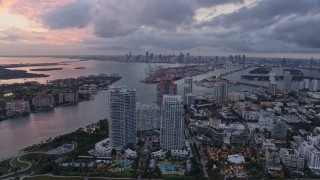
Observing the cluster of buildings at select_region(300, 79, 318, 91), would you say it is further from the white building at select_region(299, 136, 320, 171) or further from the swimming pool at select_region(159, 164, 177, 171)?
the swimming pool at select_region(159, 164, 177, 171)

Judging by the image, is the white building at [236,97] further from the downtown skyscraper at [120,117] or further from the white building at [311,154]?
the downtown skyscraper at [120,117]

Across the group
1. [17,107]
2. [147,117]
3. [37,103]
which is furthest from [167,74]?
[147,117]

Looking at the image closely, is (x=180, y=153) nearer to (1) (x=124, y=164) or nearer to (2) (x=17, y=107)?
(1) (x=124, y=164)

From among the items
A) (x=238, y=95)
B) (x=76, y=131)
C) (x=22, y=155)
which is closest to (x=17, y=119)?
(x=76, y=131)

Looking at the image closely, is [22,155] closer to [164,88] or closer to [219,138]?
[219,138]

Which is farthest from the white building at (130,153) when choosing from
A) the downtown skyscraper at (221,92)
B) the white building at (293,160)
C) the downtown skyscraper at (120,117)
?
the downtown skyscraper at (221,92)
